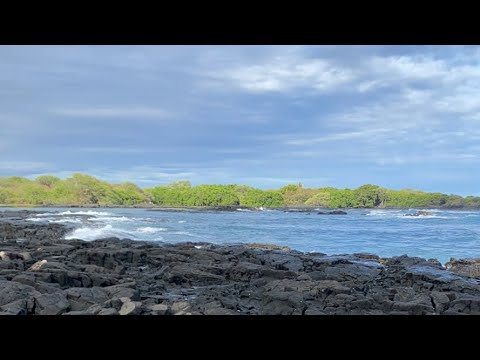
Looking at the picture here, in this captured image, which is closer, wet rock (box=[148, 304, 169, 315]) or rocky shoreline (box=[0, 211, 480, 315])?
wet rock (box=[148, 304, 169, 315])

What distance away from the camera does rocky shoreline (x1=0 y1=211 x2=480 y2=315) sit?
4797 millimetres

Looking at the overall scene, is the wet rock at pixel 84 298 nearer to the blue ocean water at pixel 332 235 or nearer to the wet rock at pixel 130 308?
the wet rock at pixel 130 308

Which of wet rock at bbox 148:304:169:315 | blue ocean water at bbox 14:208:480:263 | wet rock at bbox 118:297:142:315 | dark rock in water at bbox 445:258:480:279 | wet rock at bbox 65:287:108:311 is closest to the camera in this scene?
wet rock at bbox 118:297:142:315

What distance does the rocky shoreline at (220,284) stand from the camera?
4.80 meters

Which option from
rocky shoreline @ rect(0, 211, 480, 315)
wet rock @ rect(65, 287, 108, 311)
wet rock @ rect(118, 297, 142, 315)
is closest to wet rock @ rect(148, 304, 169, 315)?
rocky shoreline @ rect(0, 211, 480, 315)

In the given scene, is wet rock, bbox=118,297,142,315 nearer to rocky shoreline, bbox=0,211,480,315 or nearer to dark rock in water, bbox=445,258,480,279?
rocky shoreline, bbox=0,211,480,315

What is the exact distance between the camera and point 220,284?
656cm

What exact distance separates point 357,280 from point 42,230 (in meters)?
10.5

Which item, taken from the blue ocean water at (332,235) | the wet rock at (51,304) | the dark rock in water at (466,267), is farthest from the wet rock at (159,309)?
the blue ocean water at (332,235)

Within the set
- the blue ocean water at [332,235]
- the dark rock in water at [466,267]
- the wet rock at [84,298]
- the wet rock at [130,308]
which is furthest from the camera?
the blue ocean water at [332,235]

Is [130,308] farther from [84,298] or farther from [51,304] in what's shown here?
[51,304]
